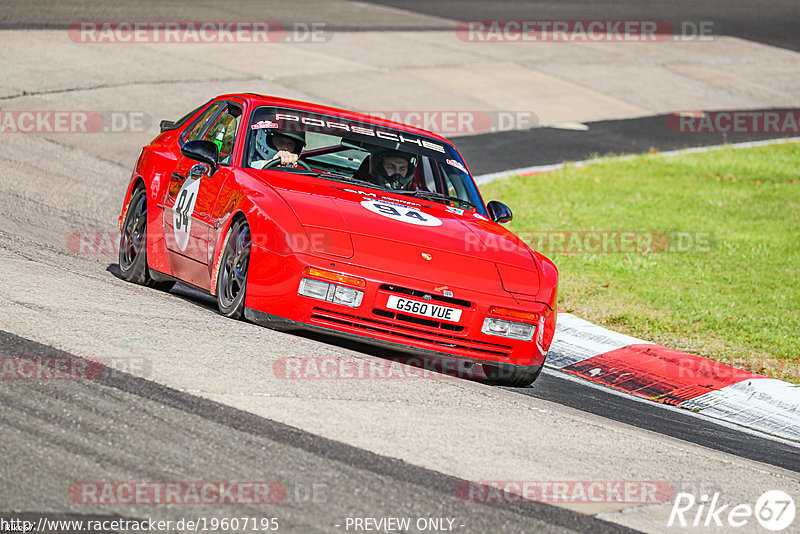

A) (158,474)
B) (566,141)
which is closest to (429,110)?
(566,141)

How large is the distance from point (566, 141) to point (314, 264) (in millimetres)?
12760

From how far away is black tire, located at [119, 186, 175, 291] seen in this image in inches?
334

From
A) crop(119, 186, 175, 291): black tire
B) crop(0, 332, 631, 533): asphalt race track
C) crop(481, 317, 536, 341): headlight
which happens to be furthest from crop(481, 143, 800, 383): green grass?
crop(0, 332, 631, 533): asphalt race track

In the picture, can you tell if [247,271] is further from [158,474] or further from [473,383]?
[158,474]

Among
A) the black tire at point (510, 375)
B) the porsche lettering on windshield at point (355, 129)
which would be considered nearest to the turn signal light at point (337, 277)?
the black tire at point (510, 375)

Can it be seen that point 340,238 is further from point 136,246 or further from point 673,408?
point 673,408

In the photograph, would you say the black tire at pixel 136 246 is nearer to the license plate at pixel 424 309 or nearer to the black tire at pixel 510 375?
the license plate at pixel 424 309

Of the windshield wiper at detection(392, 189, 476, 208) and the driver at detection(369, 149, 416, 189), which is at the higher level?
the driver at detection(369, 149, 416, 189)

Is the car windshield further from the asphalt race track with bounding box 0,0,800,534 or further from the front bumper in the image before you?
the front bumper

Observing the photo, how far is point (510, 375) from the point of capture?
7.05 meters

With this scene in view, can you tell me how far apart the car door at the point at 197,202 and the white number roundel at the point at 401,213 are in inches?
40.9

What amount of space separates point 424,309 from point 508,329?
1.84ft

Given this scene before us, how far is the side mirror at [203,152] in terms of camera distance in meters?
→ 7.66

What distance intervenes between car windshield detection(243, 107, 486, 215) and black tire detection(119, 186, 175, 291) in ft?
4.31
